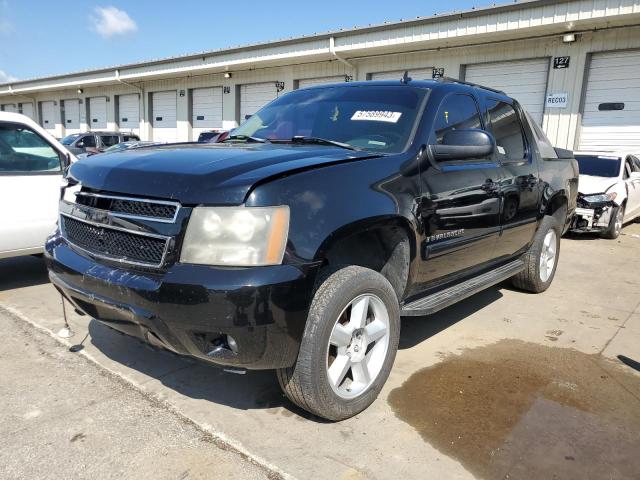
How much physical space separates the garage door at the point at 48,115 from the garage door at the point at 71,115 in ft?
5.55

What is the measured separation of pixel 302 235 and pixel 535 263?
354 cm

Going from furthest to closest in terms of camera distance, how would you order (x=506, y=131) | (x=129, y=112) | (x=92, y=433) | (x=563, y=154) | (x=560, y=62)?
(x=129, y=112) < (x=560, y=62) < (x=563, y=154) < (x=506, y=131) < (x=92, y=433)

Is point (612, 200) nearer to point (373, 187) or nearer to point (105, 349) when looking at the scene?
point (373, 187)

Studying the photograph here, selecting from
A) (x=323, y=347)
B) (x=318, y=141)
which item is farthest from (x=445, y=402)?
(x=318, y=141)

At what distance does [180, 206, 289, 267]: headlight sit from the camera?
7.35ft

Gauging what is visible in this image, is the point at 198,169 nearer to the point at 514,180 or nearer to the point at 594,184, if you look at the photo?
the point at 514,180

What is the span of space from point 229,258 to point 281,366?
22.5 inches

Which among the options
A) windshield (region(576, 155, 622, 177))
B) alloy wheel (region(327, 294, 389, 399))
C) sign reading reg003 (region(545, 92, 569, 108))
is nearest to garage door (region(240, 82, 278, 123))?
sign reading reg003 (region(545, 92, 569, 108))

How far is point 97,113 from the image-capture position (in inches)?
1137

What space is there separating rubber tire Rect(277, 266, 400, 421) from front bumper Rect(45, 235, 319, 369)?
8 cm

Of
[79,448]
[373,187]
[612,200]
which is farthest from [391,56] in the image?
[79,448]

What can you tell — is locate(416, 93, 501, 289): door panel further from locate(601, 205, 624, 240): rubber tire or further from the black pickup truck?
locate(601, 205, 624, 240): rubber tire

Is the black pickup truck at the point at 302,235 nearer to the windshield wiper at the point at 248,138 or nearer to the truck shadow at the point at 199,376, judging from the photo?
the windshield wiper at the point at 248,138

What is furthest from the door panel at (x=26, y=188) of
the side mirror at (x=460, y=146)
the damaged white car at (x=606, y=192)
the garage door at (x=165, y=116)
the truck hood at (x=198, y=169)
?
the garage door at (x=165, y=116)
